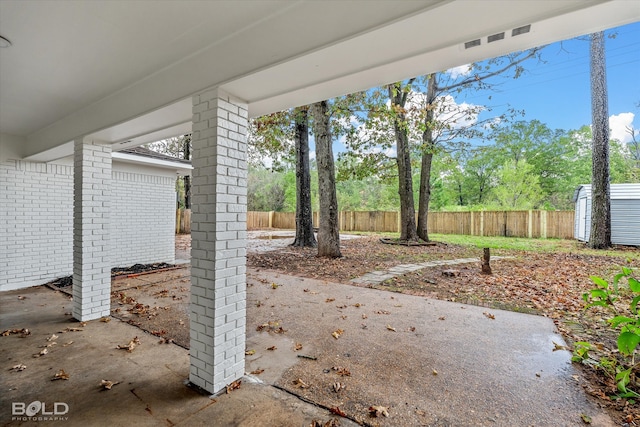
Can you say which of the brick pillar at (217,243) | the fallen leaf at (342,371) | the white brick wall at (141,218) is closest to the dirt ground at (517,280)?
the fallen leaf at (342,371)

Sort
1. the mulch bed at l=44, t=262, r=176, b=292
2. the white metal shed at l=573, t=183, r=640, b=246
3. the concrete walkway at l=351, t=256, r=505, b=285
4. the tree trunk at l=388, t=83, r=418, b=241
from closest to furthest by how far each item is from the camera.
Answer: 1. the mulch bed at l=44, t=262, r=176, b=292
2. the concrete walkway at l=351, t=256, r=505, b=285
3. the white metal shed at l=573, t=183, r=640, b=246
4. the tree trunk at l=388, t=83, r=418, b=241

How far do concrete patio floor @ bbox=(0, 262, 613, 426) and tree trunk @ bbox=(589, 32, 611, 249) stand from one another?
29.2 feet

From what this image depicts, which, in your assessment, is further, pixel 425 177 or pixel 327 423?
pixel 425 177

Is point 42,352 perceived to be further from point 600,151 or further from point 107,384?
point 600,151

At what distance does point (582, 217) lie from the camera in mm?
11953

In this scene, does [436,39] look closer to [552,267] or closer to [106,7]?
[106,7]

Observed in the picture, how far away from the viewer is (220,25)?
1.98 meters

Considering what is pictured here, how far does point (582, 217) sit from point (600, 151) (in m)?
3.65

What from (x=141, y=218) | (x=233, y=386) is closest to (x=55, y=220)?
(x=141, y=218)

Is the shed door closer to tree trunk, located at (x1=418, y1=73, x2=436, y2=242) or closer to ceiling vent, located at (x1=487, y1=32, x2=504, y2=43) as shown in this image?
tree trunk, located at (x1=418, y1=73, x2=436, y2=242)

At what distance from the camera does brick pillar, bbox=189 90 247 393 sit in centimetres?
221

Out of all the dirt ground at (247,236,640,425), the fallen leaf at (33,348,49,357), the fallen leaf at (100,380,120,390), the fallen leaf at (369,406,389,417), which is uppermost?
the dirt ground at (247,236,640,425)

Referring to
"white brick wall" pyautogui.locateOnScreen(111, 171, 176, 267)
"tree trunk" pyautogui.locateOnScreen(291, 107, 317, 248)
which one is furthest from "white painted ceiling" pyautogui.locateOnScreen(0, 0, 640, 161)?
"tree trunk" pyautogui.locateOnScreen(291, 107, 317, 248)

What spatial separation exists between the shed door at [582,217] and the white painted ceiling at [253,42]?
45.4ft
